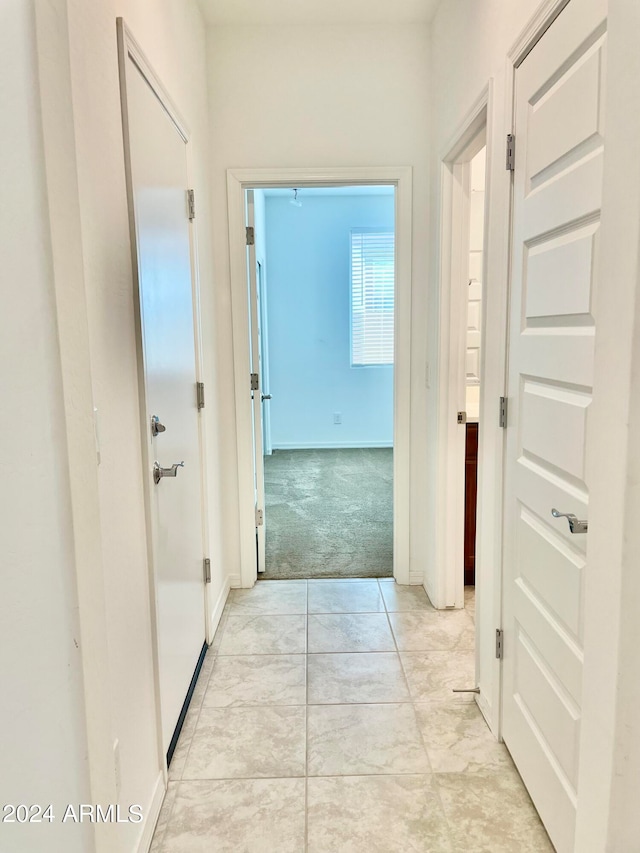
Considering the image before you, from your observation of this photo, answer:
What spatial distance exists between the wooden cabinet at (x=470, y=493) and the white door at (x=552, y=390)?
1101 mm

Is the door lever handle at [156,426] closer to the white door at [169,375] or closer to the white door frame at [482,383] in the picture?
the white door at [169,375]

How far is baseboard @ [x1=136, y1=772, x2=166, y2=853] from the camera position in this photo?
136 centimetres

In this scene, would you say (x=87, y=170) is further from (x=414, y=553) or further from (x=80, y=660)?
(x=414, y=553)

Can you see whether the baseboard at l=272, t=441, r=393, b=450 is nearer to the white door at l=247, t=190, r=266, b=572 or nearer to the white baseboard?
the white door at l=247, t=190, r=266, b=572

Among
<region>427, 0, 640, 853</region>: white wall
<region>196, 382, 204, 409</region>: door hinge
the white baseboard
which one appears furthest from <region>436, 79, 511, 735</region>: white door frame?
<region>196, 382, 204, 409</region>: door hinge

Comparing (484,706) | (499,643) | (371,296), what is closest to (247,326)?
(499,643)

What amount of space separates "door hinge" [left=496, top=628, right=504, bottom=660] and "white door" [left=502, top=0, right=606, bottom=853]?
0.06 meters

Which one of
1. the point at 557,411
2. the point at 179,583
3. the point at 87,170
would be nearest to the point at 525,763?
the point at 557,411

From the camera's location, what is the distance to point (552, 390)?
4.45 ft

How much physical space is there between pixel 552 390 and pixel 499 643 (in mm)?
885

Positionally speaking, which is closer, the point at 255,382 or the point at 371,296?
the point at 255,382

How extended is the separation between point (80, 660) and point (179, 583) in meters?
1.00

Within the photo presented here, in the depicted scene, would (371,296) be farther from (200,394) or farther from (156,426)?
(156,426)

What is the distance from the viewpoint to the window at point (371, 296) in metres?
6.11
